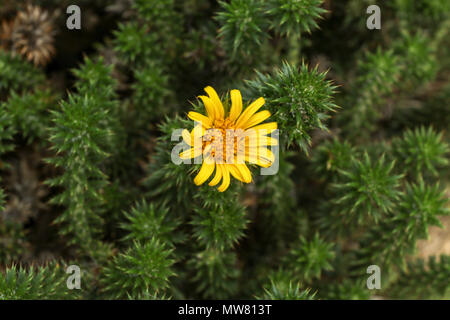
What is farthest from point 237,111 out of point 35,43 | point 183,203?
point 35,43

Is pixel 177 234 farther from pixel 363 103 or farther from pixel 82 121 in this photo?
pixel 363 103

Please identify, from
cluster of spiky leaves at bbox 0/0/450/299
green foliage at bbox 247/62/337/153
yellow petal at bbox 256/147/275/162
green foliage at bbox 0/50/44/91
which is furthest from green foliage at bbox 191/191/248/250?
green foliage at bbox 0/50/44/91

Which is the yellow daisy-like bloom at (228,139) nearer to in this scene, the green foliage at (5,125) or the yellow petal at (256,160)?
the yellow petal at (256,160)

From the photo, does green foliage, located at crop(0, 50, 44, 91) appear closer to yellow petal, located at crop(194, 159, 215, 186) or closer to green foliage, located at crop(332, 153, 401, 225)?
yellow petal, located at crop(194, 159, 215, 186)

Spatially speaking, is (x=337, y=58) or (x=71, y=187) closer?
(x=71, y=187)

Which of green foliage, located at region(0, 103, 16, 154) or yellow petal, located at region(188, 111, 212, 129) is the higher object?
green foliage, located at region(0, 103, 16, 154)

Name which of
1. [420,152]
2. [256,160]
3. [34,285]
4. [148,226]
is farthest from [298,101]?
[34,285]

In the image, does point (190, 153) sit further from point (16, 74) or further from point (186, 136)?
point (16, 74)
